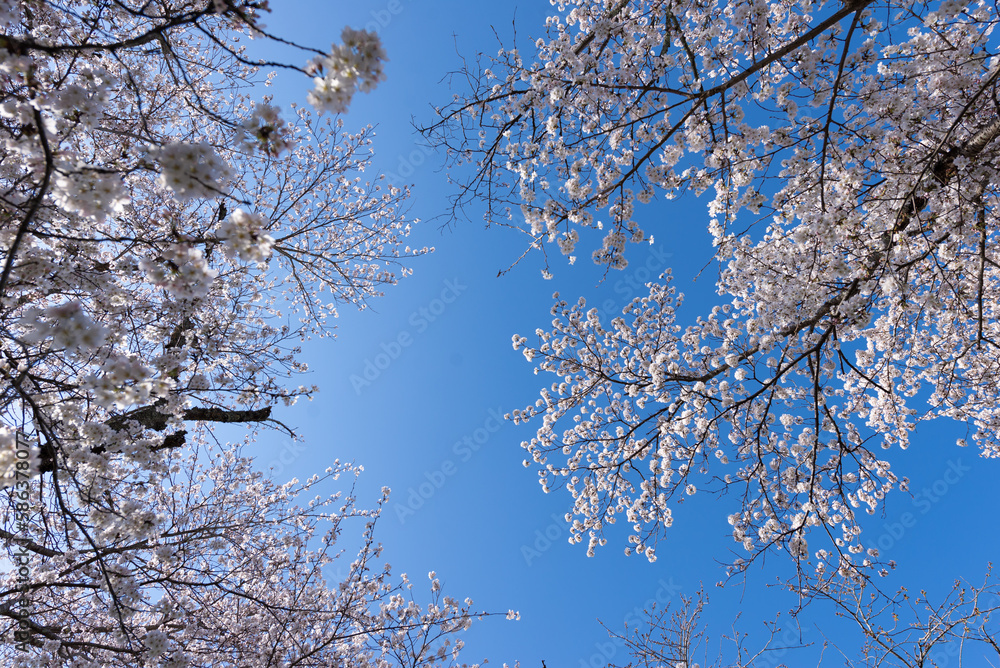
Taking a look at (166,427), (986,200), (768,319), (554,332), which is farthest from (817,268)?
(166,427)

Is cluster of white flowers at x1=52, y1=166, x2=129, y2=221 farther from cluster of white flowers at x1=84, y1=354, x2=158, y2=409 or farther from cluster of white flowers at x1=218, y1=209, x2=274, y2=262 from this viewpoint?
cluster of white flowers at x1=84, y1=354, x2=158, y2=409

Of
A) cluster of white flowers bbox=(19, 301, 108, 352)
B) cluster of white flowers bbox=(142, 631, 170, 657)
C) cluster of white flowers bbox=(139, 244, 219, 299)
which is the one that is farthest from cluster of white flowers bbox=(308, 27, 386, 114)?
cluster of white flowers bbox=(142, 631, 170, 657)

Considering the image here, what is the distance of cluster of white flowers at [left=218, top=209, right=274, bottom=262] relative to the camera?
1874mm

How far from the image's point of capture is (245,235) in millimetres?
1903

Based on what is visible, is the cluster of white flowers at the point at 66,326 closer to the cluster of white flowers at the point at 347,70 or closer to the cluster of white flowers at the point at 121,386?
the cluster of white flowers at the point at 121,386

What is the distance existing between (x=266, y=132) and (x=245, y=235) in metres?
0.57

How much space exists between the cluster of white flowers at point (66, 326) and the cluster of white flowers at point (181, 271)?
364 millimetres

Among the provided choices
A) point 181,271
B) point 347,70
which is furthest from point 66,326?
point 347,70

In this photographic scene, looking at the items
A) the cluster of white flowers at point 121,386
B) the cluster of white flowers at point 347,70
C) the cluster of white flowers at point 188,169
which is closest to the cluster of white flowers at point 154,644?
the cluster of white flowers at point 121,386

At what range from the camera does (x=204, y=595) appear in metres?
6.34

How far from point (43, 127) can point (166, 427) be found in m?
3.68

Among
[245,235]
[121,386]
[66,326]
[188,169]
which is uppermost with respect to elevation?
[188,169]

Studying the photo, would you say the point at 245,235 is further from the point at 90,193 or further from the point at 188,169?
the point at 90,193

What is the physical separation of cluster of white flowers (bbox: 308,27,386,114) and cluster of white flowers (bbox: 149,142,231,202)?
55 centimetres
